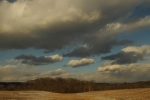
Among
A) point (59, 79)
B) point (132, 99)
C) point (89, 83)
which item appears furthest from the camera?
A: point (59, 79)

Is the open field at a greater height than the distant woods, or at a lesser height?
lesser

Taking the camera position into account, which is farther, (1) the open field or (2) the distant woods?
(2) the distant woods

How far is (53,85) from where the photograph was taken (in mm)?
148125

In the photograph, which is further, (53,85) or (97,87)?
(53,85)

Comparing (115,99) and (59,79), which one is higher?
(59,79)

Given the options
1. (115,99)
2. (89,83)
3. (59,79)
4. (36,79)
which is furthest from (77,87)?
(115,99)

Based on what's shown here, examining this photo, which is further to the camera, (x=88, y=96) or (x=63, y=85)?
(x=63, y=85)

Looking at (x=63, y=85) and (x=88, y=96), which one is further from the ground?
(x=63, y=85)

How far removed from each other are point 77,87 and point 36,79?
30.2 metres

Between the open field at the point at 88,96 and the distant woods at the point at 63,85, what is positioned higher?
the distant woods at the point at 63,85

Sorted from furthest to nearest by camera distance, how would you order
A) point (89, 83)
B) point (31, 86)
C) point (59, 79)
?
point (59, 79), point (89, 83), point (31, 86)

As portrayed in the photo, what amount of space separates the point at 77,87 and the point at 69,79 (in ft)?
53.6

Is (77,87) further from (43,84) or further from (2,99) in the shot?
(2,99)

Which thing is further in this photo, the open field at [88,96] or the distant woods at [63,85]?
the distant woods at [63,85]
